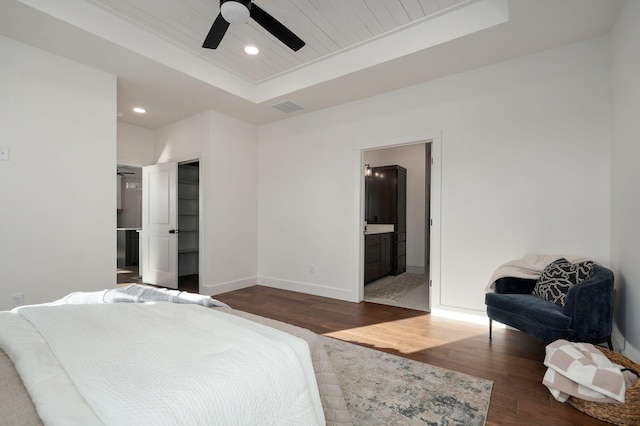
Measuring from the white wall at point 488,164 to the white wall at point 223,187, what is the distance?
1055 mm

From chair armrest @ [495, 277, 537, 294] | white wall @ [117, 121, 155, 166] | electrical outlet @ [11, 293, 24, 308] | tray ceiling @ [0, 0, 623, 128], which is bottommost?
electrical outlet @ [11, 293, 24, 308]

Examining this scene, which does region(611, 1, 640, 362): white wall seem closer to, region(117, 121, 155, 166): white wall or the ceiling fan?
the ceiling fan

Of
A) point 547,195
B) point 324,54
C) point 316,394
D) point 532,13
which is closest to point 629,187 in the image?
point 547,195

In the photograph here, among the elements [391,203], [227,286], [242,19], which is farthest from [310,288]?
[242,19]

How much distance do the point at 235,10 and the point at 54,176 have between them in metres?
2.48

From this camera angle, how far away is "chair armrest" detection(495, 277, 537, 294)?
2.82 m

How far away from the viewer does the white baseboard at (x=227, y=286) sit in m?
4.43

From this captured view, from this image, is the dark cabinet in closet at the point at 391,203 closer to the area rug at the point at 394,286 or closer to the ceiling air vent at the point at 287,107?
the area rug at the point at 394,286

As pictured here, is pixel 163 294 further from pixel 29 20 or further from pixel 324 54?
pixel 324 54

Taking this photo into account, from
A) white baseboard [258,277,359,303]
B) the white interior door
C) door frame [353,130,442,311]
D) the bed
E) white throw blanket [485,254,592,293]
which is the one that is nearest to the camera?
the bed

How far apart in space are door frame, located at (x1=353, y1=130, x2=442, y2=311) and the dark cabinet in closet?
207 centimetres

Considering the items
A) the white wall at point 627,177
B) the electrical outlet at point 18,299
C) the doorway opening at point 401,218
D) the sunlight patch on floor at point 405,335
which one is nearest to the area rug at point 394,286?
the doorway opening at point 401,218

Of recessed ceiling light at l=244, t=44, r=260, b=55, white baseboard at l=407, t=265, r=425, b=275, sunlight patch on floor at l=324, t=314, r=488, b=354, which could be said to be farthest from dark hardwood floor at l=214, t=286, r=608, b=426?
recessed ceiling light at l=244, t=44, r=260, b=55

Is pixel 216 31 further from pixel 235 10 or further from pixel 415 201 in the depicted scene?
pixel 415 201
